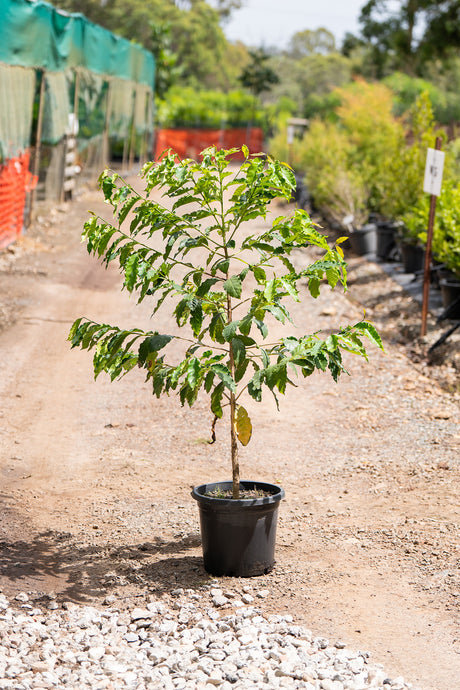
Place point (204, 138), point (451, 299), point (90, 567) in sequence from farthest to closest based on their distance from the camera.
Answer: point (204, 138) < point (451, 299) < point (90, 567)

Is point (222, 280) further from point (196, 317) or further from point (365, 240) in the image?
point (365, 240)

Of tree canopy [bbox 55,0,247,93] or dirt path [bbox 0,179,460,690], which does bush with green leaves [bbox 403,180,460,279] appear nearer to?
dirt path [bbox 0,179,460,690]

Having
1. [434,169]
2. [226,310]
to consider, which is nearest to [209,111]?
[434,169]

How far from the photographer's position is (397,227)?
45.1ft

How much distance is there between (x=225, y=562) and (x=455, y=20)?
44843 mm

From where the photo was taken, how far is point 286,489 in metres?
5.58

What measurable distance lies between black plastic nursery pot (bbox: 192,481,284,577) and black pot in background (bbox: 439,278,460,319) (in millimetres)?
5681

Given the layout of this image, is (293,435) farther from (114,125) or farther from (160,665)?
(114,125)

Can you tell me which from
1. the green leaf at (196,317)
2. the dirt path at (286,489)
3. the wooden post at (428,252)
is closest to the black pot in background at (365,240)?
the wooden post at (428,252)

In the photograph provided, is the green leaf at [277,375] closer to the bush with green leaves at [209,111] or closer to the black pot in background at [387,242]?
the black pot in background at [387,242]

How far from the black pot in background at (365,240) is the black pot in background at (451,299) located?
4952 mm

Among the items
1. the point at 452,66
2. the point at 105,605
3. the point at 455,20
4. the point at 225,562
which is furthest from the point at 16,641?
the point at 452,66

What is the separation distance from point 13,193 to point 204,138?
26.4m

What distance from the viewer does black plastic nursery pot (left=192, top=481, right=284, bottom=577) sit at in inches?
161
